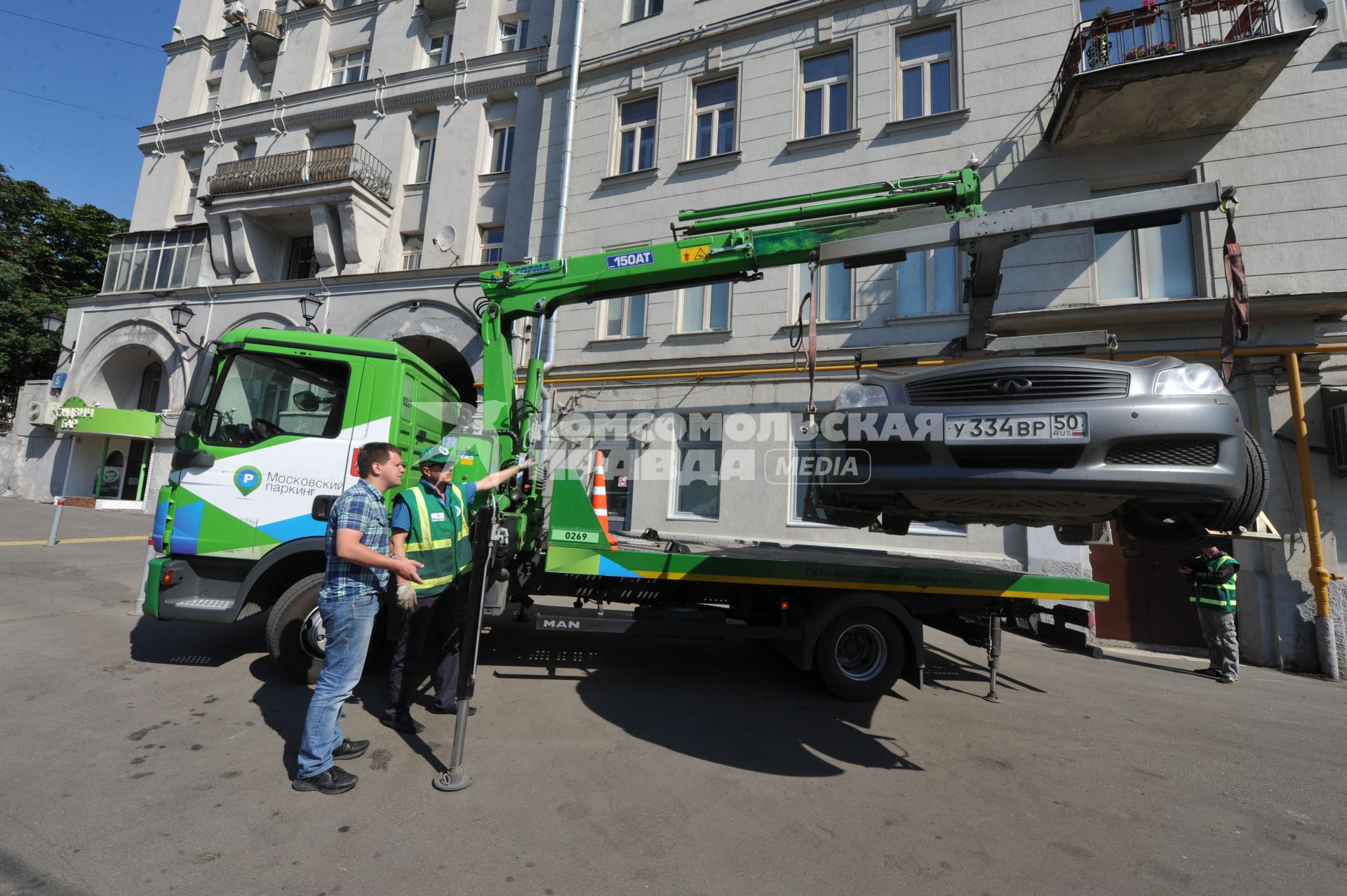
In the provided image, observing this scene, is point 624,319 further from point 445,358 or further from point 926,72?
point 926,72

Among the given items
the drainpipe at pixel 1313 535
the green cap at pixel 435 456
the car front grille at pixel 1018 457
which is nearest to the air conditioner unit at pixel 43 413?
the green cap at pixel 435 456

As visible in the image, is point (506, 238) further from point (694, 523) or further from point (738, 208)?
point (738, 208)

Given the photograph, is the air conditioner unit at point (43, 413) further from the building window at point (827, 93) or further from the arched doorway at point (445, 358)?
the building window at point (827, 93)

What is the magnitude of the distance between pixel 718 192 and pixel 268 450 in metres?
9.05

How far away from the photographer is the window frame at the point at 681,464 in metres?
10.0

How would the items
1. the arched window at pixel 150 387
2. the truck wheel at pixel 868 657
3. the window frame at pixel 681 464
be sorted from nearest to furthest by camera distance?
the truck wheel at pixel 868 657 < the window frame at pixel 681 464 < the arched window at pixel 150 387

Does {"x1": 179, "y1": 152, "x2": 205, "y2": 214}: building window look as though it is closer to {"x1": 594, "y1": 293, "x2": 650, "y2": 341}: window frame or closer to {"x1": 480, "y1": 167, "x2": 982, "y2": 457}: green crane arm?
{"x1": 594, "y1": 293, "x2": 650, "y2": 341}: window frame

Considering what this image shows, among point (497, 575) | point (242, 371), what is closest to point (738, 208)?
point (497, 575)

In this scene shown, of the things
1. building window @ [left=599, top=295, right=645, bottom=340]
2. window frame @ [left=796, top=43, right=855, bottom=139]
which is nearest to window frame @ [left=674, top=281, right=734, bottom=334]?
building window @ [left=599, top=295, right=645, bottom=340]

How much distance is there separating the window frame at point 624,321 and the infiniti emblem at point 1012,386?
28.2ft

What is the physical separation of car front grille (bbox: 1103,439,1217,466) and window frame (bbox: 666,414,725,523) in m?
7.61

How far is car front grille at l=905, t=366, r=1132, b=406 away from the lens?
98.9 inches

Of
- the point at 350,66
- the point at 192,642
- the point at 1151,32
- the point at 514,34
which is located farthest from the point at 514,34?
the point at 192,642

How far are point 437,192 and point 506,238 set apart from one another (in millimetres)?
2767
